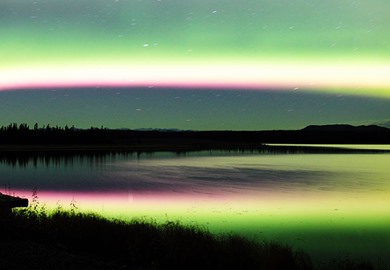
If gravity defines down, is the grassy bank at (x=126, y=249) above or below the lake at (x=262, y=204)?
above

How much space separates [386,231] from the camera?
1989cm

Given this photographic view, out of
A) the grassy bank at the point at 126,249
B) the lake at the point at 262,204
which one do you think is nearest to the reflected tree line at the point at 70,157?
the lake at the point at 262,204

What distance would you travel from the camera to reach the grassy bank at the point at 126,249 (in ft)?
32.0

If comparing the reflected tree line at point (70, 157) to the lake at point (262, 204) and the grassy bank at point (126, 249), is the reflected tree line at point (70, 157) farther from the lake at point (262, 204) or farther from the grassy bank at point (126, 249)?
the grassy bank at point (126, 249)

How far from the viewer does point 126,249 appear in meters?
11.7

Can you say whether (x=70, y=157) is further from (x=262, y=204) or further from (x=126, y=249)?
(x=126, y=249)

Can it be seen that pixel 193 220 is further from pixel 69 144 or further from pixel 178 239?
pixel 69 144

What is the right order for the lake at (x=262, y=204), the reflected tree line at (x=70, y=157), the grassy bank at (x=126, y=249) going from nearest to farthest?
the grassy bank at (x=126, y=249), the lake at (x=262, y=204), the reflected tree line at (x=70, y=157)

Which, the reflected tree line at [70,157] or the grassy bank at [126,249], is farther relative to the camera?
the reflected tree line at [70,157]

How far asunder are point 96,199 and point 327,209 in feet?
45.0

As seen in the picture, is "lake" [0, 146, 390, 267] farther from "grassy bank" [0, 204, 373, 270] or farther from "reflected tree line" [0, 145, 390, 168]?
"reflected tree line" [0, 145, 390, 168]

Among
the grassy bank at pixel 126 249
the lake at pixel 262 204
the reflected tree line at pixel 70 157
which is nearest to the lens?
the grassy bank at pixel 126 249

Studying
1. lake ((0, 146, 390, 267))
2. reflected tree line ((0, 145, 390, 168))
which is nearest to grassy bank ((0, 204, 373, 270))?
lake ((0, 146, 390, 267))

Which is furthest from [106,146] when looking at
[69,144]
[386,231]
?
[386,231]
